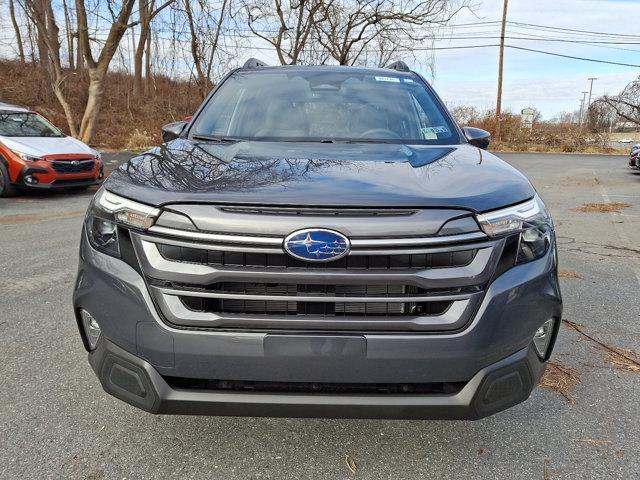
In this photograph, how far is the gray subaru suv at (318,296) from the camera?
67.1 inches

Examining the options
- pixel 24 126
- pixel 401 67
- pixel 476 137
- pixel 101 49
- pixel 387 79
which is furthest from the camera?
pixel 101 49

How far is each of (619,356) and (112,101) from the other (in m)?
30.5

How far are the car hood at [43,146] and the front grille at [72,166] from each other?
188 mm

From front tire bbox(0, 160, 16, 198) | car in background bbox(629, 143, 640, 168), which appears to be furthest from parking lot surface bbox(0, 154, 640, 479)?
car in background bbox(629, 143, 640, 168)

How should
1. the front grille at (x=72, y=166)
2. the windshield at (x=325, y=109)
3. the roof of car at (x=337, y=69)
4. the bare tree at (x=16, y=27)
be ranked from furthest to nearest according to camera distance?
the bare tree at (x=16, y=27)
the front grille at (x=72, y=166)
the roof of car at (x=337, y=69)
the windshield at (x=325, y=109)

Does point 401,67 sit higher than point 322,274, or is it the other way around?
point 401,67

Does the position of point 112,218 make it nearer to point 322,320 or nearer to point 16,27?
point 322,320

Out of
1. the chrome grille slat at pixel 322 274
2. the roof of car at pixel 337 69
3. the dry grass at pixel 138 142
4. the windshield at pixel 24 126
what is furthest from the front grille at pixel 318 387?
the dry grass at pixel 138 142

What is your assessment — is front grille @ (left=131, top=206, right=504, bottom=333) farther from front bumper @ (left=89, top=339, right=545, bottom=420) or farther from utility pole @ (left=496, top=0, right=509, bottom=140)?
utility pole @ (left=496, top=0, right=509, bottom=140)

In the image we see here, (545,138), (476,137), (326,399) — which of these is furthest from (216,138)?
(545,138)

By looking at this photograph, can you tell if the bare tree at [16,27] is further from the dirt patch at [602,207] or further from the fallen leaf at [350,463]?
the fallen leaf at [350,463]

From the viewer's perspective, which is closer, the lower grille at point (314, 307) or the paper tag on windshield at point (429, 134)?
the lower grille at point (314, 307)

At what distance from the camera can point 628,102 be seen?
2892cm

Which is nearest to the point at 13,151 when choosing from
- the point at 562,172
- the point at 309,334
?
the point at 309,334
